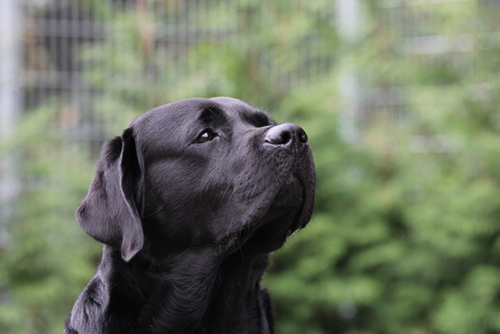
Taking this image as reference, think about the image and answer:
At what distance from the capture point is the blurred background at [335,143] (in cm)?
637

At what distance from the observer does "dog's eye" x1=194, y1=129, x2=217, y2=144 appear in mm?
3197

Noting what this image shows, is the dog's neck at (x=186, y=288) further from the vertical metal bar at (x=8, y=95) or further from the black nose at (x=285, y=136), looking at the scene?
the vertical metal bar at (x=8, y=95)

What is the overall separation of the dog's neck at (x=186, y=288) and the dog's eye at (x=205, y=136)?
1.43 ft

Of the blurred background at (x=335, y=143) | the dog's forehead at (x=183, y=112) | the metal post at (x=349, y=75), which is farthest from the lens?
the metal post at (x=349, y=75)

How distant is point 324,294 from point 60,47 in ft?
12.3

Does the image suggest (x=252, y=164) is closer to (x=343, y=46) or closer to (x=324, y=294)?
(x=324, y=294)

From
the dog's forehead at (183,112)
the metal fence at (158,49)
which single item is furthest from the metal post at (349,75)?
the dog's forehead at (183,112)

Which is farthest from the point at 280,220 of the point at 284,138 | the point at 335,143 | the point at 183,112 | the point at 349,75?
the point at 349,75

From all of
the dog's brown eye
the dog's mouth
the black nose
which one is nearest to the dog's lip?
the dog's mouth


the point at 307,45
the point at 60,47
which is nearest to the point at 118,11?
the point at 60,47

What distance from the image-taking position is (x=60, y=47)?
8.04 meters

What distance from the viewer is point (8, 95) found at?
7.72 metres

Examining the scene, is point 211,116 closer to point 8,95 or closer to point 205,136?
point 205,136

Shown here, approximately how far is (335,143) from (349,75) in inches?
33.0
